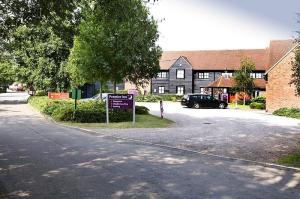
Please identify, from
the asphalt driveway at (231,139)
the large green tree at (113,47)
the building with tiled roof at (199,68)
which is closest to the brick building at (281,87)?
the large green tree at (113,47)

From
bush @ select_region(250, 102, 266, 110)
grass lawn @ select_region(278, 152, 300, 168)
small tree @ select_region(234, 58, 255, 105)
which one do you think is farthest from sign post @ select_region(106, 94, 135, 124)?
small tree @ select_region(234, 58, 255, 105)

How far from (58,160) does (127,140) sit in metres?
5.20

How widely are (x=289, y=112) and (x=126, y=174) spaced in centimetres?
2666

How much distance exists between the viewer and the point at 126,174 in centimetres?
1073

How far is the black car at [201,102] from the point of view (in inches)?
1740

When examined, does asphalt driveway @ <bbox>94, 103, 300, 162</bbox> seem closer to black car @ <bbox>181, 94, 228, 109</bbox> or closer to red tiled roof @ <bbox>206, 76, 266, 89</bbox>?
black car @ <bbox>181, 94, 228, 109</bbox>

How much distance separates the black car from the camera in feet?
145

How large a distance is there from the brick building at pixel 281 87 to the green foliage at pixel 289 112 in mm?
1492

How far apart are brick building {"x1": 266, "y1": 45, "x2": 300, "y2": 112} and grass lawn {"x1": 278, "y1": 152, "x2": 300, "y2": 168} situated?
2366 cm

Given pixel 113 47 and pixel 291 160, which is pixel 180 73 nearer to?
pixel 113 47

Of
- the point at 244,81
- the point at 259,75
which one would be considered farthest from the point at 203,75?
the point at 244,81

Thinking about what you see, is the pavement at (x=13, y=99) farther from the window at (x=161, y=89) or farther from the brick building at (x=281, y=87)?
the brick building at (x=281, y=87)

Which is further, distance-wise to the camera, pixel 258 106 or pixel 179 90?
pixel 179 90

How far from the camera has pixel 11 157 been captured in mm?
13008
